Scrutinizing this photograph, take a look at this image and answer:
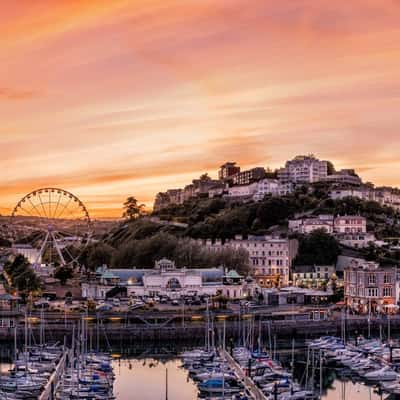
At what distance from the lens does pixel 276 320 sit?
2484 inches

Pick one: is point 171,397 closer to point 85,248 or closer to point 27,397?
point 27,397

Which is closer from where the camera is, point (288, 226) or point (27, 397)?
point (27, 397)

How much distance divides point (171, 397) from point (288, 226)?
61.5 meters


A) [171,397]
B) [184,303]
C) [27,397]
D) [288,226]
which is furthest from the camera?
[288,226]

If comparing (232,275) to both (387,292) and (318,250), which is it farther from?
(387,292)

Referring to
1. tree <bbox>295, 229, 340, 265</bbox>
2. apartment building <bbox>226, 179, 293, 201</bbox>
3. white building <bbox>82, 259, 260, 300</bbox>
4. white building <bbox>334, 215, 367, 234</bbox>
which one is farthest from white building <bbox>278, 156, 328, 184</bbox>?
white building <bbox>82, 259, 260, 300</bbox>

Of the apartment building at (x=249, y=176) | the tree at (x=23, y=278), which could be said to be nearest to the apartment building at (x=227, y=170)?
the apartment building at (x=249, y=176)

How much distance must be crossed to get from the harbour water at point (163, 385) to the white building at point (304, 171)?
79.8 meters

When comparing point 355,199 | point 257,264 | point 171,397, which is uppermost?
point 355,199

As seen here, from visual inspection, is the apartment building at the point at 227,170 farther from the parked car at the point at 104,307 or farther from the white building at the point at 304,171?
the parked car at the point at 104,307

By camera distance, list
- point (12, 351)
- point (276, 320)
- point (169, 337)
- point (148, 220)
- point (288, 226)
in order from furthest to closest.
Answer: point (148, 220), point (288, 226), point (276, 320), point (169, 337), point (12, 351)

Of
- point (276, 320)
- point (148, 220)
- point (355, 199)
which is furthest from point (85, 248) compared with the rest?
point (276, 320)

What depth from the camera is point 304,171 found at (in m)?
129

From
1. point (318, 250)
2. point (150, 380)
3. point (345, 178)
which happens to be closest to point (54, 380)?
point (150, 380)
